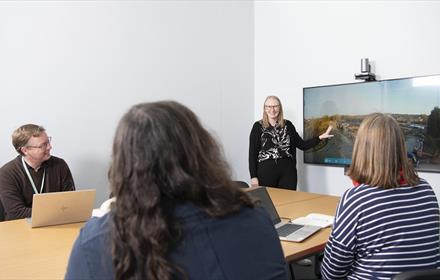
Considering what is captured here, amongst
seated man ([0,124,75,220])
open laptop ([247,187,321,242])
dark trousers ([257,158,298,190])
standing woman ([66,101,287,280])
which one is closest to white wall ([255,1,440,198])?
dark trousers ([257,158,298,190])

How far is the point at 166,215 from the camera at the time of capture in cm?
84

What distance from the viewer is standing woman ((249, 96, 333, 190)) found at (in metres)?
4.16

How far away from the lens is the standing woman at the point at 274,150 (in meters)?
4.16

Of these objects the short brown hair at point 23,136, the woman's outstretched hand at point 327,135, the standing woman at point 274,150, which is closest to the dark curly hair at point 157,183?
the short brown hair at point 23,136

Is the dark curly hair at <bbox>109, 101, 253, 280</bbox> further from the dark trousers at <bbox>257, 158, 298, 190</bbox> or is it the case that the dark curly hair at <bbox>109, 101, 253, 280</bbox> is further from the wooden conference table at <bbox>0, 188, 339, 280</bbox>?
the dark trousers at <bbox>257, 158, 298, 190</bbox>

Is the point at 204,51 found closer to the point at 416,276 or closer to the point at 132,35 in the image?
the point at 132,35

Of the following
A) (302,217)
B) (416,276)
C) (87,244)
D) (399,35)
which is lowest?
(302,217)

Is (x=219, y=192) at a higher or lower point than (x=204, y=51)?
lower

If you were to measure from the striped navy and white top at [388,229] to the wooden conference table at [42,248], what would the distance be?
1.09 feet

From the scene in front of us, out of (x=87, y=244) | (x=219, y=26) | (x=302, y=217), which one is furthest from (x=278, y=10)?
(x=87, y=244)

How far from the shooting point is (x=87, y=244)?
33.5 inches

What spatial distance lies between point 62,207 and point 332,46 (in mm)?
3339

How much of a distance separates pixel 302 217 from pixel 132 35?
104 inches

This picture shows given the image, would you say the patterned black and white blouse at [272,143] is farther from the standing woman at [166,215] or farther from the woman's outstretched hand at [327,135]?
the standing woman at [166,215]
